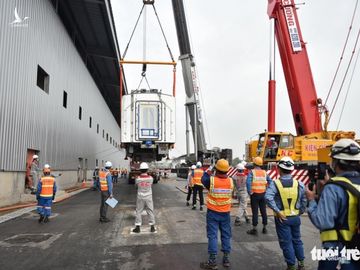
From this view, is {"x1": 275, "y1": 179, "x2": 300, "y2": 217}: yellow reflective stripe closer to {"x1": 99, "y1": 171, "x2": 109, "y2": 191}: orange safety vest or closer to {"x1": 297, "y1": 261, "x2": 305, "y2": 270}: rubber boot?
{"x1": 297, "y1": 261, "x2": 305, "y2": 270}: rubber boot

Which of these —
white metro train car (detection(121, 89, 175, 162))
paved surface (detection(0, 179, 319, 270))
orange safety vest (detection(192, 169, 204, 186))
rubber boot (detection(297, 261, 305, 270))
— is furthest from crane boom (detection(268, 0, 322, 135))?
rubber boot (detection(297, 261, 305, 270))

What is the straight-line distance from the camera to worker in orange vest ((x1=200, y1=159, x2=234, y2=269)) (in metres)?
5.13

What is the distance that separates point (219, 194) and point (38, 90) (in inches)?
524

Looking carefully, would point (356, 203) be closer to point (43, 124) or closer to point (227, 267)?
point (227, 267)

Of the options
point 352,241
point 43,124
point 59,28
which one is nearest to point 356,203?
point 352,241

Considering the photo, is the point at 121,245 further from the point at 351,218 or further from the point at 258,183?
the point at 351,218

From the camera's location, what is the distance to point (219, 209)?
526cm

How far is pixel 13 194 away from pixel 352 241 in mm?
12964

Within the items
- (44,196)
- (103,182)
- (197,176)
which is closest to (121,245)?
(103,182)

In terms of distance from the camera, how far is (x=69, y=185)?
2231cm

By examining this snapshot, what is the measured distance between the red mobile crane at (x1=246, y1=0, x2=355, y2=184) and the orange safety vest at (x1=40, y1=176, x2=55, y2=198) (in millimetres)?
9046

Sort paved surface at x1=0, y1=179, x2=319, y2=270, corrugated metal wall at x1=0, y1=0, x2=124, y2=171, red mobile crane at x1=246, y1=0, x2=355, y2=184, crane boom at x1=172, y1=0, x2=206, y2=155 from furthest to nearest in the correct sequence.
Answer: crane boom at x1=172, y1=0, x2=206, y2=155
red mobile crane at x1=246, y1=0, x2=355, y2=184
corrugated metal wall at x1=0, y1=0, x2=124, y2=171
paved surface at x1=0, y1=179, x2=319, y2=270

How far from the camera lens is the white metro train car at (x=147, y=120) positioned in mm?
15852

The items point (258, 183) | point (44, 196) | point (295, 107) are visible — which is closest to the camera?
point (258, 183)
